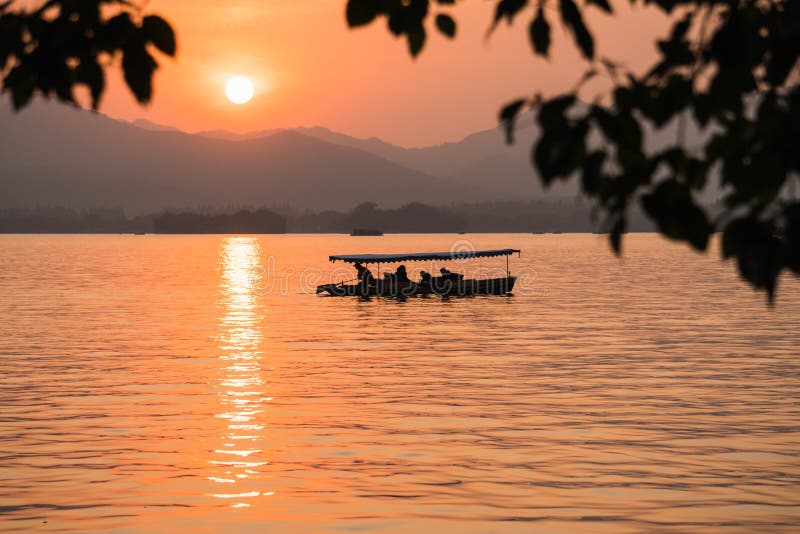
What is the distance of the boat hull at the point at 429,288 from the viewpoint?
74562 millimetres

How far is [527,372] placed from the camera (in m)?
36.7

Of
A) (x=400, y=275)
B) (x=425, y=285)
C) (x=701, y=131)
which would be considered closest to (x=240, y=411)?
(x=701, y=131)

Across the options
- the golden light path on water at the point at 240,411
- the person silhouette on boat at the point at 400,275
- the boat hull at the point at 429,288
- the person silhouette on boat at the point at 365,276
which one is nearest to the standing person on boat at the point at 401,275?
the person silhouette on boat at the point at 400,275

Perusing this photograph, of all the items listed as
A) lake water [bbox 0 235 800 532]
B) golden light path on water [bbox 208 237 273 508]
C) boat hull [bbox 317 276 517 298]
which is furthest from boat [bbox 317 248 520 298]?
lake water [bbox 0 235 800 532]

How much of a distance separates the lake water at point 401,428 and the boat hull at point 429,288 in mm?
17099

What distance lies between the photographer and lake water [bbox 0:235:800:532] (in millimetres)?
17656

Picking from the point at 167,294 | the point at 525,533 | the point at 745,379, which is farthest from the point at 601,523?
the point at 167,294

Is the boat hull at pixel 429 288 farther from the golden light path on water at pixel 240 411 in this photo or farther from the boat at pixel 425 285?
the golden light path on water at pixel 240 411

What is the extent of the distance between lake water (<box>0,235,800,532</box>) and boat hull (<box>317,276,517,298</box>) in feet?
56.1

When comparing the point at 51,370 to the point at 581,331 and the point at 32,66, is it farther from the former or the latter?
the point at 32,66

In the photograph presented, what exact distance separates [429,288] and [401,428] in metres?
52.5

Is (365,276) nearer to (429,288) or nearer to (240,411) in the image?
(429,288)

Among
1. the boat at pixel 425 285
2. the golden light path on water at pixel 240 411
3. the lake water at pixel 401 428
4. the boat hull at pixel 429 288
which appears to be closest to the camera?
the lake water at pixel 401 428

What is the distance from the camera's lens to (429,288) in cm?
7756
